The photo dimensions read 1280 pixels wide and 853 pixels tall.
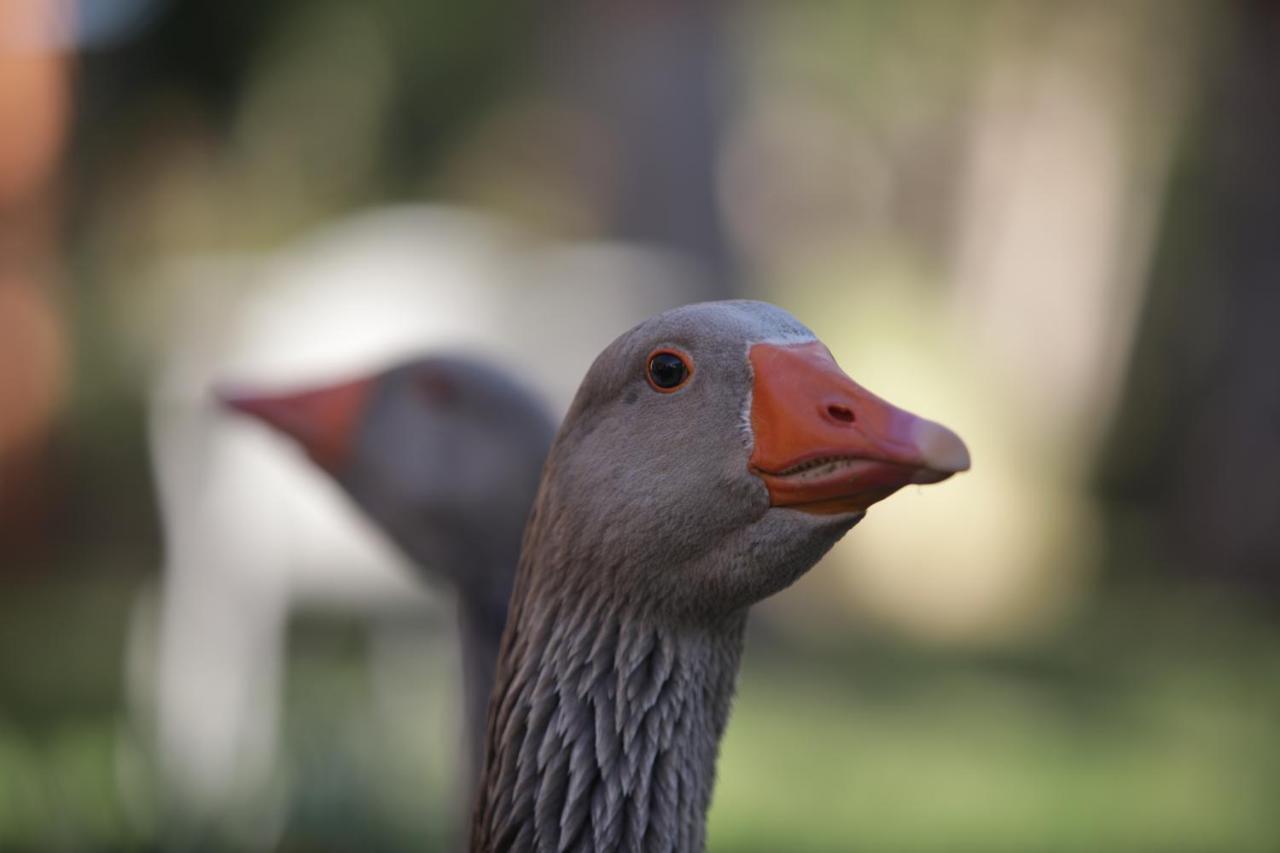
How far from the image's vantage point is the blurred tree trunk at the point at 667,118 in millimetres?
9398

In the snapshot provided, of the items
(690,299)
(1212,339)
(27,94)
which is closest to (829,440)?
(690,299)

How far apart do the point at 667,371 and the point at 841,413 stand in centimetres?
24

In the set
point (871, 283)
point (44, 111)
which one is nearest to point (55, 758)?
point (44, 111)

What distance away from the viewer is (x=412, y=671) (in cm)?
565

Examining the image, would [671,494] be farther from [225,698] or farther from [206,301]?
[206,301]

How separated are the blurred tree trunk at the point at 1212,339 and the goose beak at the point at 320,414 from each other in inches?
249

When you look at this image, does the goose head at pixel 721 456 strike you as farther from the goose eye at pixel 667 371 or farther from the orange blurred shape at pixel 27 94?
the orange blurred shape at pixel 27 94

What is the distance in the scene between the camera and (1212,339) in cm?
855

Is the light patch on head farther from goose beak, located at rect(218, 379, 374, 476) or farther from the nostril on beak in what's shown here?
goose beak, located at rect(218, 379, 374, 476)

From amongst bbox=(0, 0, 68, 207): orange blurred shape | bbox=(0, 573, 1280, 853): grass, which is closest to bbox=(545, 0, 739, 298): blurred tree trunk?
bbox=(0, 573, 1280, 853): grass

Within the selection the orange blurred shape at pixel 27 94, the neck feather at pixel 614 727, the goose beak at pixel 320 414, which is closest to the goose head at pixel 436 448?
the goose beak at pixel 320 414

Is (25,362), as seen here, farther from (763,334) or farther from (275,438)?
(763,334)

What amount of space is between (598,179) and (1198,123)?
4414 millimetres

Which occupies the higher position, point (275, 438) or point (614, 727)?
point (275, 438)
